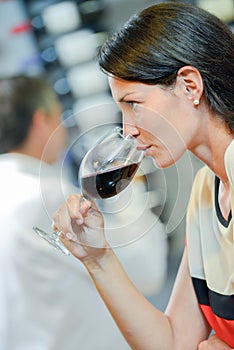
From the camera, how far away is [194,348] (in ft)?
4.54

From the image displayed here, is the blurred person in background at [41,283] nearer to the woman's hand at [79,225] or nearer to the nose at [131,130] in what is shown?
the woman's hand at [79,225]

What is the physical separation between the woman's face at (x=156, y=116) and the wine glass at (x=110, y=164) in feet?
0.07

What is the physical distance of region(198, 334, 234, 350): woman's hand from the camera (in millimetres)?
1296

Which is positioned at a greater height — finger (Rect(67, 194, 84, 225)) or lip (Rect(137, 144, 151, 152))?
lip (Rect(137, 144, 151, 152))

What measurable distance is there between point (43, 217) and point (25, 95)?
54 centimetres

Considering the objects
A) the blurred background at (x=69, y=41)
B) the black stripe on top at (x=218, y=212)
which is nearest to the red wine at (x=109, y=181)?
the black stripe on top at (x=218, y=212)

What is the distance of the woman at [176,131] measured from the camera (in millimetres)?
1139

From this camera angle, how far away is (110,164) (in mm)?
1149

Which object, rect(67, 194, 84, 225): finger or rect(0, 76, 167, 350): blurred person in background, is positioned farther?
rect(0, 76, 167, 350): blurred person in background

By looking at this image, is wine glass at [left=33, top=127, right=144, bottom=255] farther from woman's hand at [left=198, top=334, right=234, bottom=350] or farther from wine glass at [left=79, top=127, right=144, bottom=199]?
woman's hand at [left=198, top=334, right=234, bottom=350]

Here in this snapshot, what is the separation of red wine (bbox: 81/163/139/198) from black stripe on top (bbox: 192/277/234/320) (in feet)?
1.02

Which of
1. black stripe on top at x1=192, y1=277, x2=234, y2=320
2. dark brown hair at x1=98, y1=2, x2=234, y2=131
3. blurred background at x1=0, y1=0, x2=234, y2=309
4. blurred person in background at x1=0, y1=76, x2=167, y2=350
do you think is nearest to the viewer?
dark brown hair at x1=98, y1=2, x2=234, y2=131

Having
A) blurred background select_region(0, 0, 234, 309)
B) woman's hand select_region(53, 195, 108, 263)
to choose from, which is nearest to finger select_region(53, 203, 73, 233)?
woman's hand select_region(53, 195, 108, 263)

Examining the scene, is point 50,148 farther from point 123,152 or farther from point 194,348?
point 194,348
